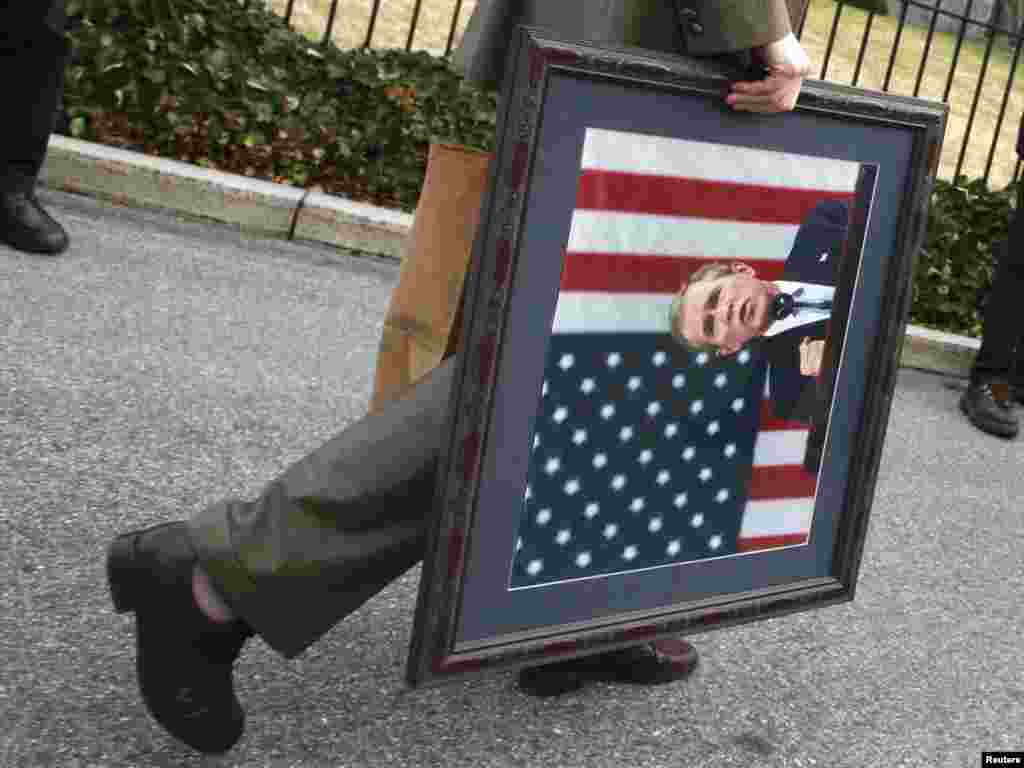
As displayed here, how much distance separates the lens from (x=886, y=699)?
9.52ft

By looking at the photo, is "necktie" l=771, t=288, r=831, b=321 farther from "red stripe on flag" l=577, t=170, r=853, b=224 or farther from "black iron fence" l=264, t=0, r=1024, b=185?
"black iron fence" l=264, t=0, r=1024, b=185

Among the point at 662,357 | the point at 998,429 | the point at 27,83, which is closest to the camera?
the point at 662,357

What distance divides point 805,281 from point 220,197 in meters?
3.55

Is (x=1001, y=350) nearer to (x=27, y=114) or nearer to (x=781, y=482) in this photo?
(x=781, y=482)

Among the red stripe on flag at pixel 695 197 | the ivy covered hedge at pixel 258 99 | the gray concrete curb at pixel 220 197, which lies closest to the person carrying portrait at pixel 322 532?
the red stripe on flag at pixel 695 197

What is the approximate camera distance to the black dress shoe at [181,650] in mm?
2072

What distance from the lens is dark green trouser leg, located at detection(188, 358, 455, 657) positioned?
6.67 feet

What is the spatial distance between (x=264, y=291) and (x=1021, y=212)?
8.62 feet

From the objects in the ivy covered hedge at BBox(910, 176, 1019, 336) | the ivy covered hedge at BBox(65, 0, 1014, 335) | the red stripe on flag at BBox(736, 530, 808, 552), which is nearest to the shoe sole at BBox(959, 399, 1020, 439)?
the ivy covered hedge at BBox(910, 176, 1019, 336)

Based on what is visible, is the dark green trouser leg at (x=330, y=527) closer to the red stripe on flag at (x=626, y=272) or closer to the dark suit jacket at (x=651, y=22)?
the red stripe on flag at (x=626, y=272)

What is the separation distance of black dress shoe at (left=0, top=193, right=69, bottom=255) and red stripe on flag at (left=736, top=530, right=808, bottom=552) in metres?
2.82

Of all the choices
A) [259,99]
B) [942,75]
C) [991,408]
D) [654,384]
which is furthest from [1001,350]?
[942,75]

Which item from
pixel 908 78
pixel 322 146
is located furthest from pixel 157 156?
pixel 908 78

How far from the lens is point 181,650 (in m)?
2.08
